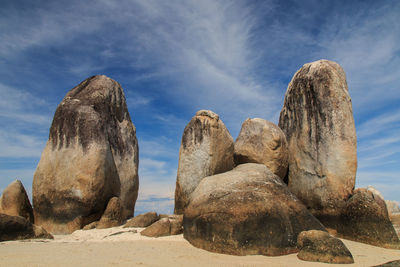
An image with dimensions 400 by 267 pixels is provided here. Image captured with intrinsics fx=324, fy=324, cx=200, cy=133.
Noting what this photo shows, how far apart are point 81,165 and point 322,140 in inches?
270

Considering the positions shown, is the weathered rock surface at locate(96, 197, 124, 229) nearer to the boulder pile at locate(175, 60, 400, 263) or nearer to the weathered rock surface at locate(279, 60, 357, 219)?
the boulder pile at locate(175, 60, 400, 263)

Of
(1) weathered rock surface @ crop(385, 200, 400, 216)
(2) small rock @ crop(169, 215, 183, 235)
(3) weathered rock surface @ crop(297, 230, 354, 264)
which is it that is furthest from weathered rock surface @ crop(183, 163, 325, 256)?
(1) weathered rock surface @ crop(385, 200, 400, 216)

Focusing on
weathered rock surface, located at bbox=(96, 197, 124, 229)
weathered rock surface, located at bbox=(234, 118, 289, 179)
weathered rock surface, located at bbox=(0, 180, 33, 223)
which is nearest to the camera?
weathered rock surface, located at bbox=(96, 197, 124, 229)

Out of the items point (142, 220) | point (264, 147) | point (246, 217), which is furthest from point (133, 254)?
point (264, 147)

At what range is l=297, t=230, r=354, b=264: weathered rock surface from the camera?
18.9 ft

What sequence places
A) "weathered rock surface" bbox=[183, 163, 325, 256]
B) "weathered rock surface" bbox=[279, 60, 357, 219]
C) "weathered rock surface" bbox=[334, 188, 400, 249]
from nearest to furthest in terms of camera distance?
1. "weathered rock surface" bbox=[183, 163, 325, 256]
2. "weathered rock surface" bbox=[334, 188, 400, 249]
3. "weathered rock surface" bbox=[279, 60, 357, 219]

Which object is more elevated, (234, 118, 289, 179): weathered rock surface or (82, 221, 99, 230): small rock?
(234, 118, 289, 179): weathered rock surface

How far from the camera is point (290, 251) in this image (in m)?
6.27

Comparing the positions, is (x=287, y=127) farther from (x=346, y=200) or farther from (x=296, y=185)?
(x=346, y=200)

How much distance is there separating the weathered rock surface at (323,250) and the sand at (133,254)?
195 millimetres

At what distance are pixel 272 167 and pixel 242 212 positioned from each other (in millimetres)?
3900

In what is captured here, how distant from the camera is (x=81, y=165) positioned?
30.0ft

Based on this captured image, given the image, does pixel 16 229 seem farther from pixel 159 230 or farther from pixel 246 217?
pixel 246 217

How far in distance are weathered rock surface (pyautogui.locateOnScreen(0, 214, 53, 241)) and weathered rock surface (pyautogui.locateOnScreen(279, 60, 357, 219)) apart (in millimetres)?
7269
